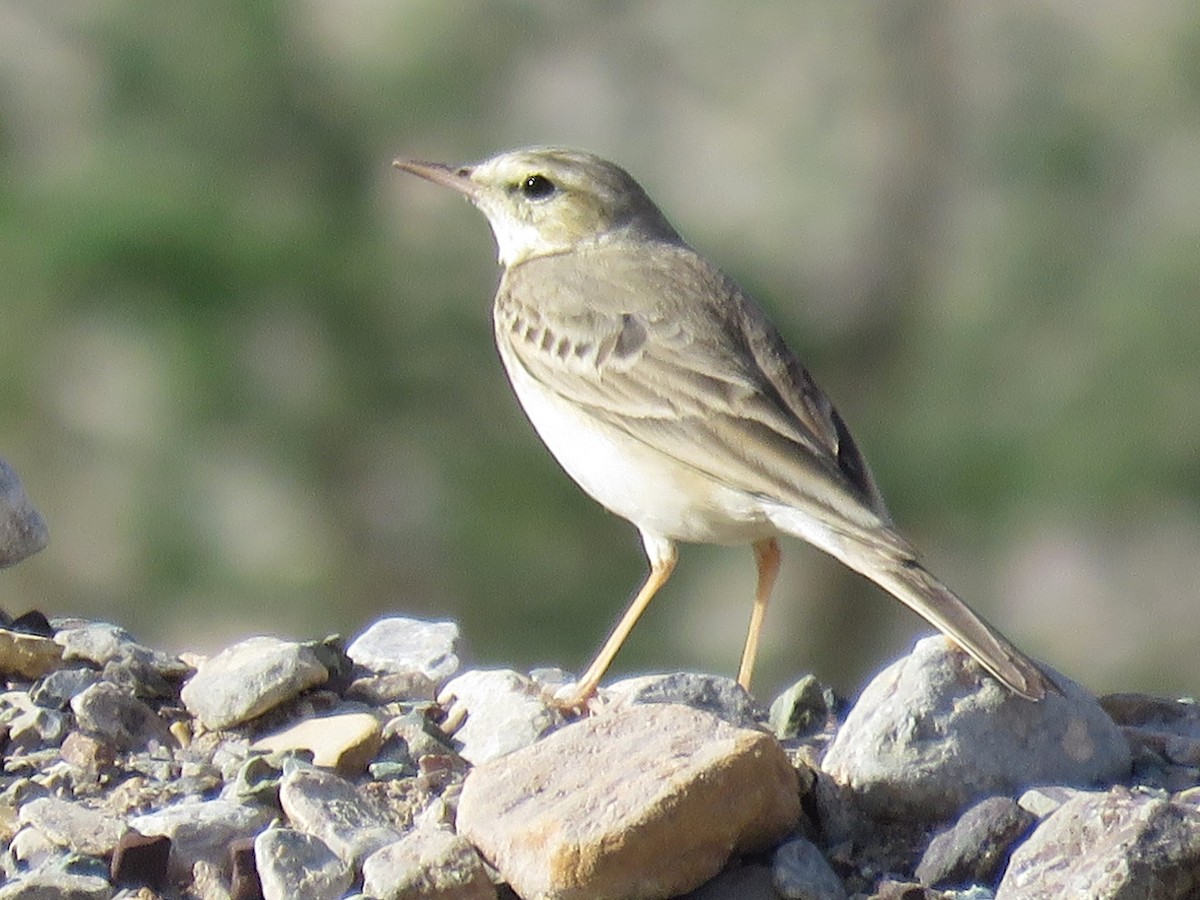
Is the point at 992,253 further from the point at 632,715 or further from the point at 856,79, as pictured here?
the point at 632,715

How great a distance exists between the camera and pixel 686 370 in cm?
628

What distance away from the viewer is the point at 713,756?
14.3 ft

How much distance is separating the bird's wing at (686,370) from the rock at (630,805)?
113cm

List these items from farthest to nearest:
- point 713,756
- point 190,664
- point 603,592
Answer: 1. point 603,592
2. point 190,664
3. point 713,756

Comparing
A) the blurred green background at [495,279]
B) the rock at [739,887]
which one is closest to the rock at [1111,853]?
the rock at [739,887]

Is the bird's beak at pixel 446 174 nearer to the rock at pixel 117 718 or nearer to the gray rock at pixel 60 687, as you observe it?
the gray rock at pixel 60 687

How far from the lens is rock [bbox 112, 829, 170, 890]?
179 inches

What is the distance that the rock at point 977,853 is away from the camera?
15.0 ft

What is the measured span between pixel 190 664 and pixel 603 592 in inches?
368

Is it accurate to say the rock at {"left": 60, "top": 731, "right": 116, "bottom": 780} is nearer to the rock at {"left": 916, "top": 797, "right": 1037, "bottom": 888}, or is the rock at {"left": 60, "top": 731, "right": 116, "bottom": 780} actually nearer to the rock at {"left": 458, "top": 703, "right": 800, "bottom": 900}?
the rock at {"left": 458, "top": 703, "right": 800, "bottom": 900}

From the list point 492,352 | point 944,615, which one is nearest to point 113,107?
point 492,352

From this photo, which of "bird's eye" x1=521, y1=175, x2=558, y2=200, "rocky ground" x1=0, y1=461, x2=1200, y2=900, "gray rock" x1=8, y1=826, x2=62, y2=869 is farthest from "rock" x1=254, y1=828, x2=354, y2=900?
"bird's eye" x1=521, y1=175, x2=558, y2=200

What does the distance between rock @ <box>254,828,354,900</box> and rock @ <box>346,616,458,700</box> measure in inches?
48.1

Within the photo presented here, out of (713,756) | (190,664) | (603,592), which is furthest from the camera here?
(603,592)
